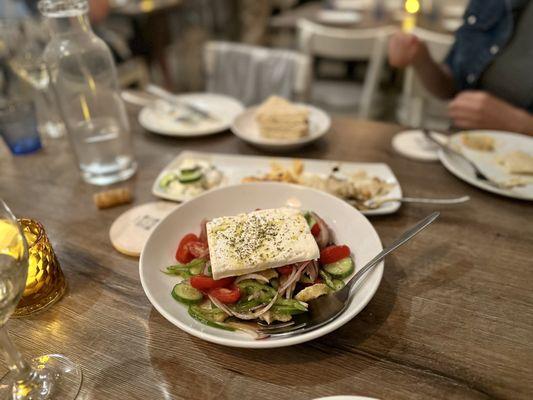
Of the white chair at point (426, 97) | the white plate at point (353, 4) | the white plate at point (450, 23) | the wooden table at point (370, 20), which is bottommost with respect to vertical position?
the white chair at point (426, 97)

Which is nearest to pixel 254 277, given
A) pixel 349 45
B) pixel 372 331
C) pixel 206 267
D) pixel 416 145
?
pixel 206 267

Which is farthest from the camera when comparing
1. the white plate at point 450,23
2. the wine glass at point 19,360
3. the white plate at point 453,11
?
the white plate at point 453,11

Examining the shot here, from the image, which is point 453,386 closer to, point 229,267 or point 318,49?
point 229,267

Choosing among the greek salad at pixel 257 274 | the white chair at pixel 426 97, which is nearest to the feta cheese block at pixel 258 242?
the greek salad at pixel 257 274

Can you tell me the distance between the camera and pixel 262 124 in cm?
160

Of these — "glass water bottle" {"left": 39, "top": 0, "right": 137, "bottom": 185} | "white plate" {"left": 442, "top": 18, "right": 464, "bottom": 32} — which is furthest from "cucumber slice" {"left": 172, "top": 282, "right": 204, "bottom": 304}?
"white plate" {"left": 442, "top": 18, "right": 464, "bottom": 32}

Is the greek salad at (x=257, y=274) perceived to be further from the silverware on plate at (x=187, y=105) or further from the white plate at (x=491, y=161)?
the silverware on plate at (x=187, y=105)

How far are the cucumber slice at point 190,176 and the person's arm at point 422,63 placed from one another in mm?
1273

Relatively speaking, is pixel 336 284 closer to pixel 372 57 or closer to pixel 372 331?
pixel 372 331

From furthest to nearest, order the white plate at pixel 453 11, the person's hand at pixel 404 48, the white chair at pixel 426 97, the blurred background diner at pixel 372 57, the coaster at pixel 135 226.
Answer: the white plate at pixel 453 11 → the white chair at pixel 426 97 → the person's hand at pixel 404 48 → the blurred background diner at pixel 372 57 → the coaster at pixel 135 226

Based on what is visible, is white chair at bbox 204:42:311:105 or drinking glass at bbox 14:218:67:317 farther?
white chair at bbox 204:42:311:105

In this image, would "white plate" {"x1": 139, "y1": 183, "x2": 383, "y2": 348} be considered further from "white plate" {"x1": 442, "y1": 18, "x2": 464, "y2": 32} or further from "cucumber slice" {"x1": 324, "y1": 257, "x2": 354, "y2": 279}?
"white plate" {"x1": 442, "y1": 18, "x2": 464, "y2": 32}

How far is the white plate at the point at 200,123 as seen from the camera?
171cm

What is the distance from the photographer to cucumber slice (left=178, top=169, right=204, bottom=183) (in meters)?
1.29
